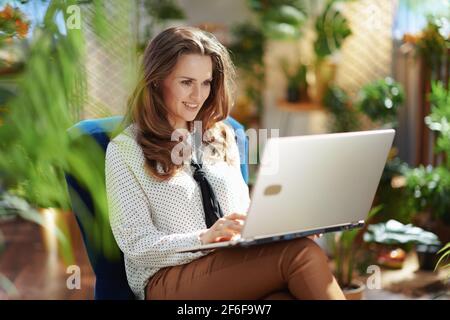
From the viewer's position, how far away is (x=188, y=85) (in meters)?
1.92

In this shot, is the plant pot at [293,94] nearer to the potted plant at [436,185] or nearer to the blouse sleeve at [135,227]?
the potted plant at [436,185]

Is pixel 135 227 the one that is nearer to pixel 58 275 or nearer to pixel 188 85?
pixel 188 85

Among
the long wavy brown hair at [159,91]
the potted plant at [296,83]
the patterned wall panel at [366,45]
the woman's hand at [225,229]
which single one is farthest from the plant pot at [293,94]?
the woman's hand at [225,229]

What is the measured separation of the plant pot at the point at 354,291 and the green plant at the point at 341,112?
6.71 ft

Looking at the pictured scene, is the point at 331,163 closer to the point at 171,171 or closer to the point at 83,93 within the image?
the point at 171,171

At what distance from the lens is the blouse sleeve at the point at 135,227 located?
173cm

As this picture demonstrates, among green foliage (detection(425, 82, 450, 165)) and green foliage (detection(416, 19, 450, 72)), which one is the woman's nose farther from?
green foliage (detection(416, 19, 450, 72))

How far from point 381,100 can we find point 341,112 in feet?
2.96

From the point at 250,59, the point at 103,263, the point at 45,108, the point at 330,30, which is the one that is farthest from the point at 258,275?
the point at 250,59

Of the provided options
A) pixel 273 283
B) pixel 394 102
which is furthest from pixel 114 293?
pixel 394 102

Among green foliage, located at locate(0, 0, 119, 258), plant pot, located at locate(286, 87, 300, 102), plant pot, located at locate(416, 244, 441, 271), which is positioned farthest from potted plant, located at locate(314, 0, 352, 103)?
green foliage, located at locate(0, 0, 119, 258)

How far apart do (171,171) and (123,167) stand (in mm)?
132

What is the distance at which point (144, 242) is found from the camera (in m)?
1.73

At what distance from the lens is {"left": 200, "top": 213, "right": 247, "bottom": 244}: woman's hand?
1609 mm
